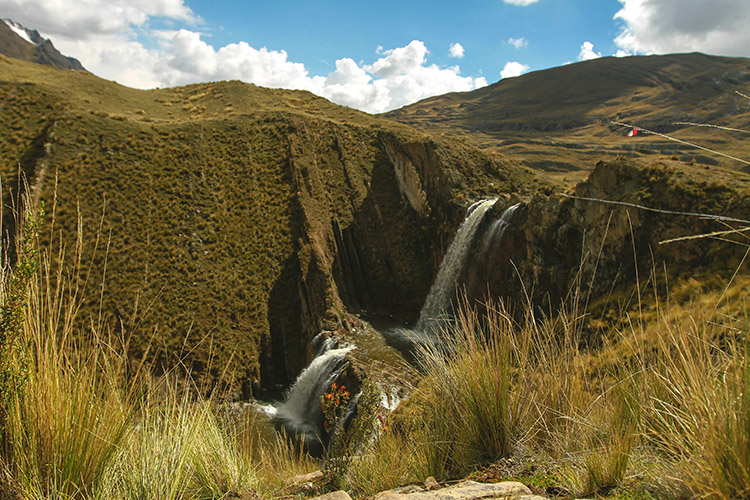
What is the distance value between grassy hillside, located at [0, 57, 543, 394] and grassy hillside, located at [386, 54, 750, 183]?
47.3 m

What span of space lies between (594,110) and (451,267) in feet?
430

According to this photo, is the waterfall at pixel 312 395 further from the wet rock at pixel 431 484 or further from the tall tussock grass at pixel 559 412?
the wet rock at pixel 431 484

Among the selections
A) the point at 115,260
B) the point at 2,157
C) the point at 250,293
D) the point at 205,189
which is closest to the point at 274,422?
the point at 250,293

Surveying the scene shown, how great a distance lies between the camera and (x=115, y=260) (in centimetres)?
2097

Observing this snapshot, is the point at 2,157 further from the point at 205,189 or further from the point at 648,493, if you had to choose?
the point at 648,493

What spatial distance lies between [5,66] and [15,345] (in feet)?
152

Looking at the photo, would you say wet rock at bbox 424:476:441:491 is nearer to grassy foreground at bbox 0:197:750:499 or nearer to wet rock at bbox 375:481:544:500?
grassy foreground at bbox 0:197:750:499

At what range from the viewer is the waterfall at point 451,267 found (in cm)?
2256

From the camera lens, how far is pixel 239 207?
2717cm

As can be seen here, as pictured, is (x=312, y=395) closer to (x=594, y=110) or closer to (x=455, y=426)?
(x=455, y=426)

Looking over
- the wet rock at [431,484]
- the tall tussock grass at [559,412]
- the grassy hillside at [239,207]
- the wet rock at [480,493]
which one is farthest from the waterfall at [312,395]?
the wet rock at [480,493]

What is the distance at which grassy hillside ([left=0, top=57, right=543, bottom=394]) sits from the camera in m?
21.2

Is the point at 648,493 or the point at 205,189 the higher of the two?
the point at 205,189

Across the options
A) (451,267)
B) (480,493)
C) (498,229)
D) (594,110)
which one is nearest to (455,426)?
(480,493)
